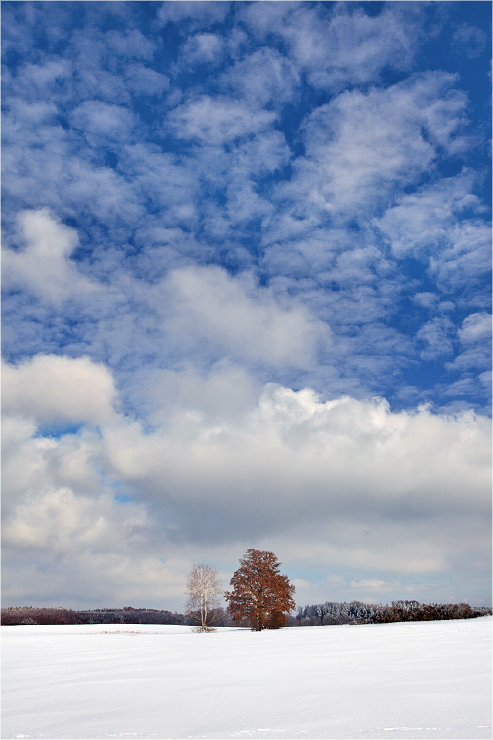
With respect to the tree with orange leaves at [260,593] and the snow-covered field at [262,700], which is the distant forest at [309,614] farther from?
the snow-covered field at [262,700]

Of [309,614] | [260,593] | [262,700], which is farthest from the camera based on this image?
[309,614]

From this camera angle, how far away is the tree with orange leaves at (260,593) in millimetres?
53062

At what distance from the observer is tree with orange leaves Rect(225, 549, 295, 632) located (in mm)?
53062

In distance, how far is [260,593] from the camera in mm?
53594

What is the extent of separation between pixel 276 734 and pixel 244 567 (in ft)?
165

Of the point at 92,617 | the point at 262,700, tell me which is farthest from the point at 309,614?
the point at 262,700

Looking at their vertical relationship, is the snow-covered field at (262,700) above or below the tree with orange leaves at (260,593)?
above

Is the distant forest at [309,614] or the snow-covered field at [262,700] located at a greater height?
the snow-covered field at [262,700]

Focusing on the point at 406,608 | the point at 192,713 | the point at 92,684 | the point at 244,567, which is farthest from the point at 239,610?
the point at 192,713

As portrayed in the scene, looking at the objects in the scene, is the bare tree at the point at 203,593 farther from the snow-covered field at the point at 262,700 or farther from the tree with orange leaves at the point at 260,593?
the snow-covered field at the point at 262,700

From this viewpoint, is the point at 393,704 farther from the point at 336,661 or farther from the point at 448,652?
the point at 448,652

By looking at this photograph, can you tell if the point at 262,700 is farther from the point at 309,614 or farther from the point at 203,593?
the point at 309,614

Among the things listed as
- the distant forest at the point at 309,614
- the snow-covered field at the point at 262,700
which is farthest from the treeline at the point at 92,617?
the snow-covered field at the point at 262,700

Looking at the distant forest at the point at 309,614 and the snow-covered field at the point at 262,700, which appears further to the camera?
the distant forest at the point at 309,614
